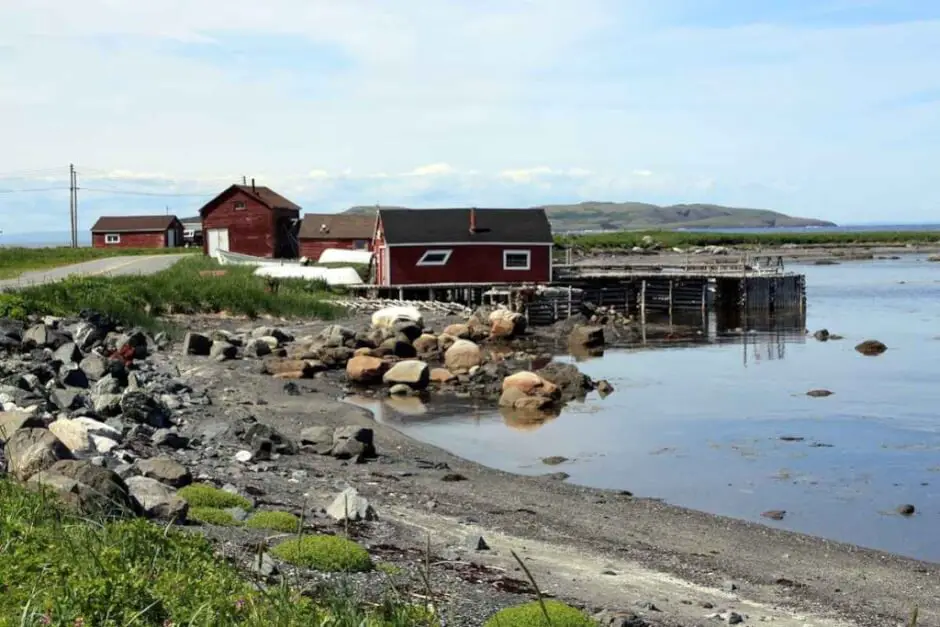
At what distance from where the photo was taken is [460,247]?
51344 millimetres

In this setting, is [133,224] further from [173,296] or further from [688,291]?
[173,296]

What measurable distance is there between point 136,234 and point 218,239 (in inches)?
848

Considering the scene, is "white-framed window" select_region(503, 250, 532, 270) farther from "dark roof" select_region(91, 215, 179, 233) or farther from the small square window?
"dark roof" select_region(91, 215, 179, 233)

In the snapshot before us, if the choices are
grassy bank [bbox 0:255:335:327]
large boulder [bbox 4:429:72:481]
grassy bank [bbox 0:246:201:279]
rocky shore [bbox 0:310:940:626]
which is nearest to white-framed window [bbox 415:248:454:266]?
grassy bank [bbox 0:255:335:327]

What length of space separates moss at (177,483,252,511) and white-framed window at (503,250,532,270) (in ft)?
133

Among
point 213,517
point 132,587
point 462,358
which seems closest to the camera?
point 132,587

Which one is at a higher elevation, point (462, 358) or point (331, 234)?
point (331, 234)

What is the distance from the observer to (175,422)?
19078 mm

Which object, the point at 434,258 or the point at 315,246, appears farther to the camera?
the point at 315,246

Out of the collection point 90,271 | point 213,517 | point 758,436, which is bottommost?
point 758,436

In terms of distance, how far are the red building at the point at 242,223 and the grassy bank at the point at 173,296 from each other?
15144 millimetres

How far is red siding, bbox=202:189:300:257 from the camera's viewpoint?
64.4 m

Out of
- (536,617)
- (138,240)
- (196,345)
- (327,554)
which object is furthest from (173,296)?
(138,240)

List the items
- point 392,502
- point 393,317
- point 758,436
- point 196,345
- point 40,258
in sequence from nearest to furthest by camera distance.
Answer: point 392,502, point 758,436, point 196,345, point 393,317, point 40,258
